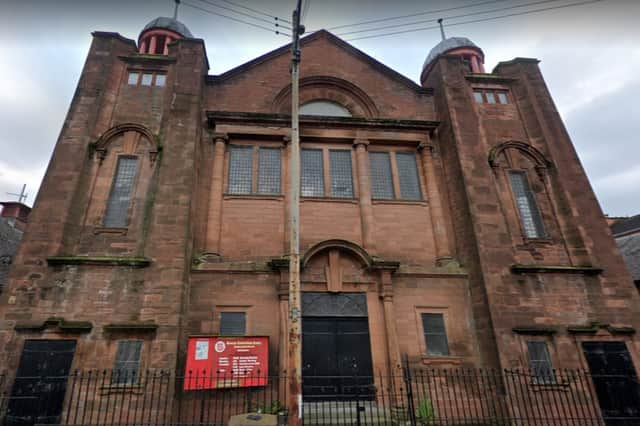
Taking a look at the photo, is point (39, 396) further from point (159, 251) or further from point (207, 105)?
point (207, 105)

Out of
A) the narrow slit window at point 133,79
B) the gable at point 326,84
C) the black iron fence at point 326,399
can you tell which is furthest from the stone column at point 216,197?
the black iron fence at point 326,399

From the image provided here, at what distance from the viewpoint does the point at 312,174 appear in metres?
14.9

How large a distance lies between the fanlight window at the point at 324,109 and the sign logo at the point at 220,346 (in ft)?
33.9

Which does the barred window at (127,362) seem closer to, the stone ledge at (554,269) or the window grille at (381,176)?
the window grille at (381,176)

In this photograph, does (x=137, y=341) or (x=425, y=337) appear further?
(x=425, y=337)

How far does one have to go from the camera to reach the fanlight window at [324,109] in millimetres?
16906

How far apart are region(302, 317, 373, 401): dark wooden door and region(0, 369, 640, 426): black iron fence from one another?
0.06m

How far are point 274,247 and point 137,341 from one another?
16.6 feet

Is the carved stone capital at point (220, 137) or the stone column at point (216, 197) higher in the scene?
the carved stone capital at point (220, 137)

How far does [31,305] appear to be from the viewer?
10602 millimetres

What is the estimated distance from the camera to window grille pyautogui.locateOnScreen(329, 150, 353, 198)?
14.8m

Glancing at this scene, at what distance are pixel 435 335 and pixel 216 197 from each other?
9.03m

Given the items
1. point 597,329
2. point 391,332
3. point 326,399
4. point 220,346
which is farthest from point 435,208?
point 220,346

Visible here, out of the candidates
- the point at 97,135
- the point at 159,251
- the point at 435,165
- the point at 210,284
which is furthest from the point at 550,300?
the point at 97,135
